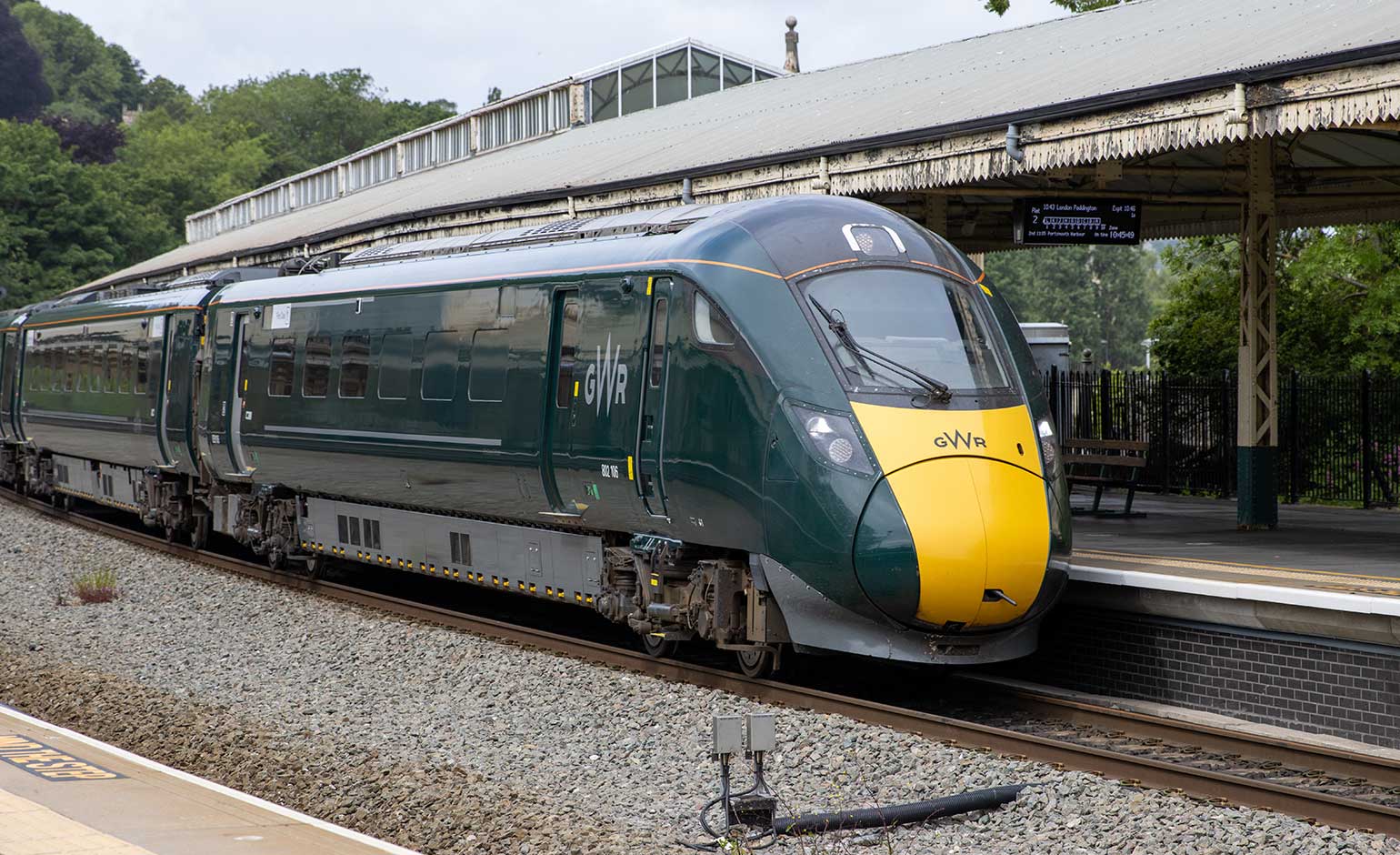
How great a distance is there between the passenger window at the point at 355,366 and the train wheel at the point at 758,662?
554cm

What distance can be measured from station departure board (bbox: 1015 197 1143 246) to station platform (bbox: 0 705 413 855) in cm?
1096

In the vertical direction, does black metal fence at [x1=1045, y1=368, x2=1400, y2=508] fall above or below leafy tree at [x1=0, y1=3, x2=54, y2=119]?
below

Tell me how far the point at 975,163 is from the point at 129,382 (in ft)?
40.7

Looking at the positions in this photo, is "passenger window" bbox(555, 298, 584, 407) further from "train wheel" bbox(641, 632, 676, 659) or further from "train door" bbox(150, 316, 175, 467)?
"train door" bbox(150, 316, 175, 467)

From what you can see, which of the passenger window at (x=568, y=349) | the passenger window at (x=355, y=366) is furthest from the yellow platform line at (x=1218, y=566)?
the passenger window at (x=355, y=366)

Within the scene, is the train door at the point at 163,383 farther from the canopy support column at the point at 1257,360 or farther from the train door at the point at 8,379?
the canopy support column at the point at 1257,360

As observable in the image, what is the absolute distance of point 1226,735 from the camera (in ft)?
29.2

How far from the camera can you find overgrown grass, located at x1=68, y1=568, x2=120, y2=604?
1602 centimetres

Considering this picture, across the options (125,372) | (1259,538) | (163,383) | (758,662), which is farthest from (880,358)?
(125,372)

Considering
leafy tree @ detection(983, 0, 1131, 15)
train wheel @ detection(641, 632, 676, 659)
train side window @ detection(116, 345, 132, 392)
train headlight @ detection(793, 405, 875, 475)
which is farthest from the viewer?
leafy tree @ detection(983, 0, 1131, 15)

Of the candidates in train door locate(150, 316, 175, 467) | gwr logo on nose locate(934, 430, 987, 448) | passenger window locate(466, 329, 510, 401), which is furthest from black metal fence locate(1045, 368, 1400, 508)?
gwr logo on nose locate(934, 430, 987, 448)

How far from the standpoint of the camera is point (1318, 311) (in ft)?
96.8

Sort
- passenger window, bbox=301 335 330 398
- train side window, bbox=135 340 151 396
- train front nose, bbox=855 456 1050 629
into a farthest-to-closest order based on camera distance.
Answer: train side window, bbox=135 340 151 396
passenger window, bbox=301 335 330 398
train front nose, bbox=855 456 1050 629

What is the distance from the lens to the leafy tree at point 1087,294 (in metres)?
81.3
